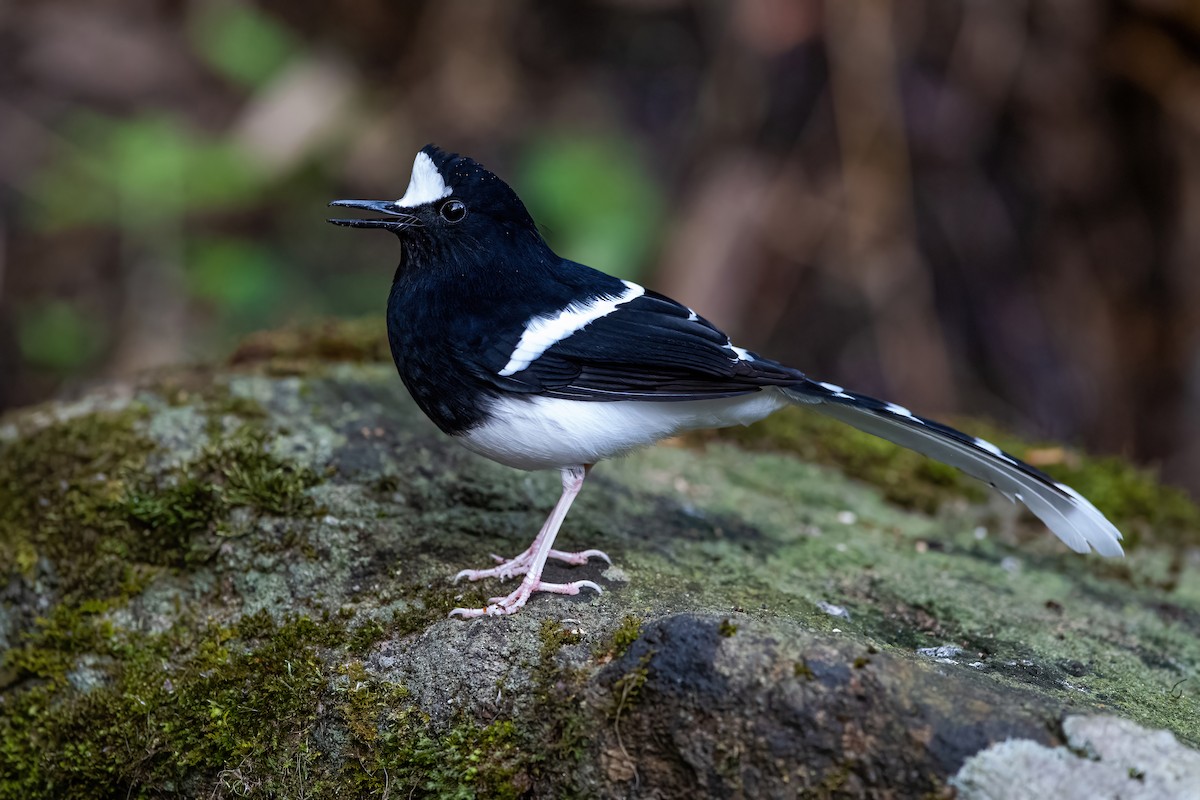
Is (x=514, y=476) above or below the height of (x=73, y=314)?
above

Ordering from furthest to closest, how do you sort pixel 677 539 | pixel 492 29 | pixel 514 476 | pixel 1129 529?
pixel 492 29 < pixel 1129 529 < pixel 514 476 < pixel 677 539

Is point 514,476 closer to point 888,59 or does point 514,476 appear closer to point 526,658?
point 526,658

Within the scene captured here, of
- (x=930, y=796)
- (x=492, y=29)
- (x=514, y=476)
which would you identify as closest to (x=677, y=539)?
(x=514, y=476)

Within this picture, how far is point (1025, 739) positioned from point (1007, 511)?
2.67 meters

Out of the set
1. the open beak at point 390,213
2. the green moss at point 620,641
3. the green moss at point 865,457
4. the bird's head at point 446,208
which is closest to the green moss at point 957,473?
the green moss at point 865,457

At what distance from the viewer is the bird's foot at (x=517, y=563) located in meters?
3.32

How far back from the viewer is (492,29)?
923 centimetres

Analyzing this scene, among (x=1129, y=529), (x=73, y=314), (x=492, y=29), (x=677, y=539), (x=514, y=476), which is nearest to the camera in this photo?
(x=677, y=539)

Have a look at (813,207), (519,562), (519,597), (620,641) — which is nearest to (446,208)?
(519,562)

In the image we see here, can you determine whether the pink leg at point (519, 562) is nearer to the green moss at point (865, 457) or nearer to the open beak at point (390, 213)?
the open beak at point (390, 213)

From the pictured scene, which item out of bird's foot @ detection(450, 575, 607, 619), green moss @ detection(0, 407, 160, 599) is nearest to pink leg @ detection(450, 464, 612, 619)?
bird's foot @ detection(450, 575, 607, 619)

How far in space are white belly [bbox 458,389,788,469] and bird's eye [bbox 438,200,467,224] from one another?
2.08 ft

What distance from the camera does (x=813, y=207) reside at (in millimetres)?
8297

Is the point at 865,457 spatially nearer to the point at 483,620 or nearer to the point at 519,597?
the point at 519,597
